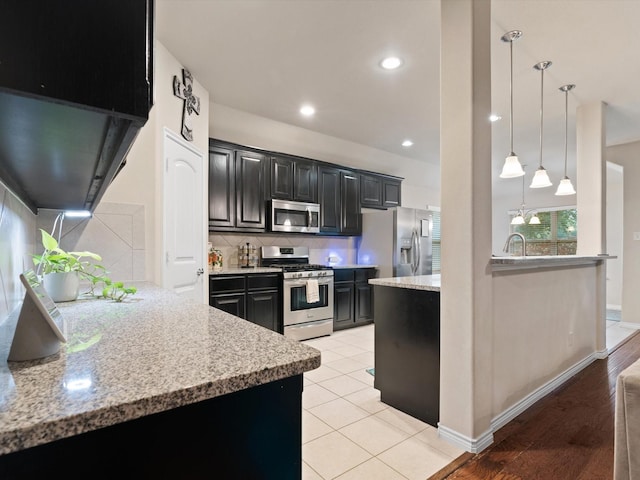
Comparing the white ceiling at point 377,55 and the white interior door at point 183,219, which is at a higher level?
the white ceiling at point 377,55

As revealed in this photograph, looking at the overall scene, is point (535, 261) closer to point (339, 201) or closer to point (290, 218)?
point (290, 218)

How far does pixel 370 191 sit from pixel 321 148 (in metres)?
1.11

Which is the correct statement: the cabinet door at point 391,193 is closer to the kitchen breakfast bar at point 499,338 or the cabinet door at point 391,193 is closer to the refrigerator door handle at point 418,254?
the refrigerator door handle at point 418,254

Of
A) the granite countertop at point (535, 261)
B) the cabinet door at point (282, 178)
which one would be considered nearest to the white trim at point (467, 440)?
the granite countertop at point (535, 261)

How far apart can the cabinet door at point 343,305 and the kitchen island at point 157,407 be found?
3744mm

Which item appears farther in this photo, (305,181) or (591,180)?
(305,181)

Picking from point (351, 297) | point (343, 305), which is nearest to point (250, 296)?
point (343, 305)

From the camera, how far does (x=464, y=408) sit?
1.86 metres

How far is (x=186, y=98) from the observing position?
2.87m

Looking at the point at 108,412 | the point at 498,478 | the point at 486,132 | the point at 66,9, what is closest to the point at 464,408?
the point at 498,478

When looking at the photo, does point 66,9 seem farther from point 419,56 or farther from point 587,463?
point 419,56

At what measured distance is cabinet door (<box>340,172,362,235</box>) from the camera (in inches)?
198

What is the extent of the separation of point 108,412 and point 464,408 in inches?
74.9

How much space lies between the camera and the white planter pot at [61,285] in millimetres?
1344
